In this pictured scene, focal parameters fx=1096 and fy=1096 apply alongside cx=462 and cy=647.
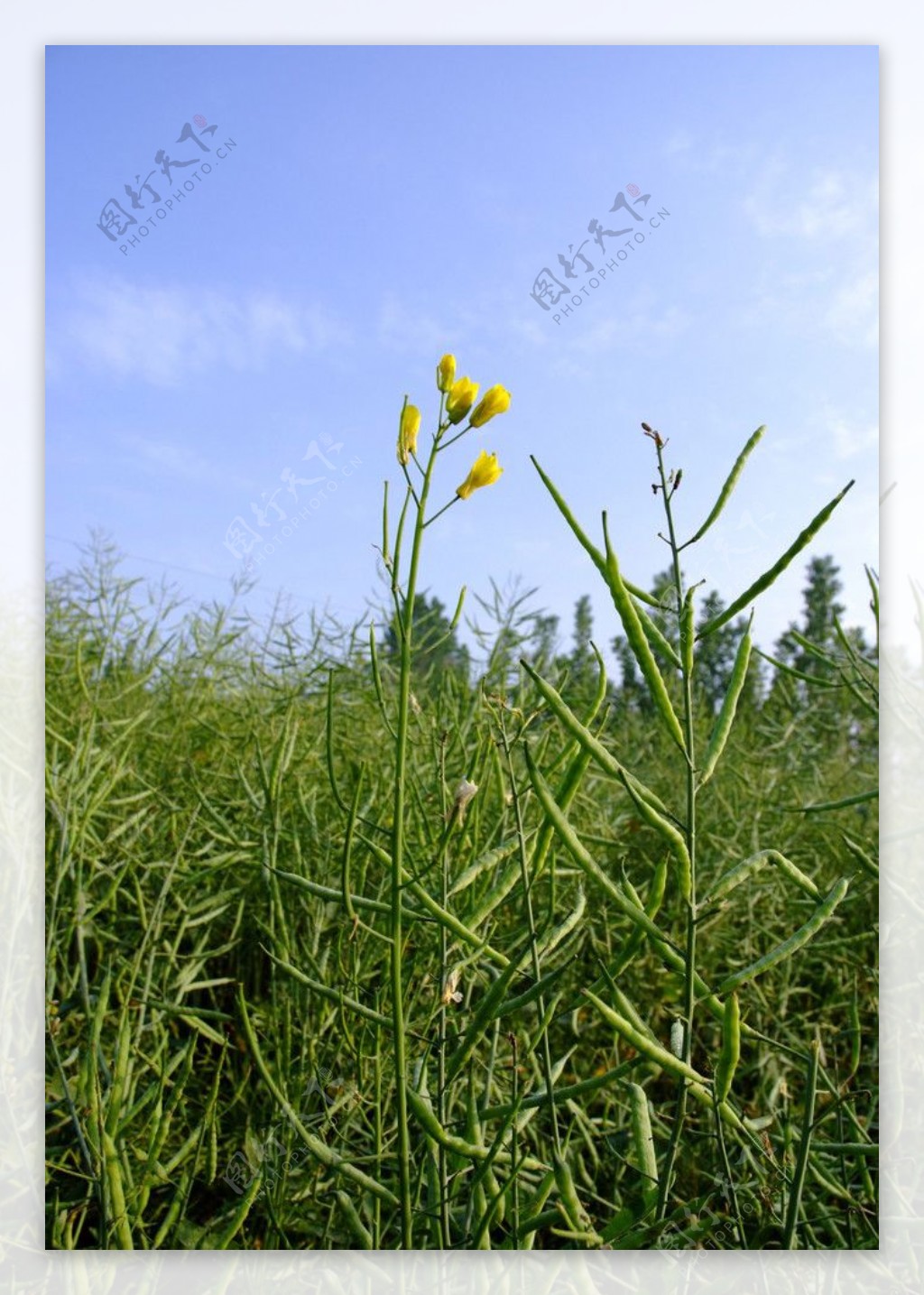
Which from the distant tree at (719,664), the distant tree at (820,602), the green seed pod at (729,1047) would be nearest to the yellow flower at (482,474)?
the green seed pod at (729,1047)

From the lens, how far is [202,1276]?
0.97 metres

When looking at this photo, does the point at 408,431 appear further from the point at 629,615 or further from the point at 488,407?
the point at 629,615

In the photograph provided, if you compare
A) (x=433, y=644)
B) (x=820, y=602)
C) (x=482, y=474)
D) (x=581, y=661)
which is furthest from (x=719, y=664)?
(x=482, y=474)

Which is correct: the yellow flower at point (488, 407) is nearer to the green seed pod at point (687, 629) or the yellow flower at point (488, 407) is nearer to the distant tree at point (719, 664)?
the green seed pod at point (687, 629)

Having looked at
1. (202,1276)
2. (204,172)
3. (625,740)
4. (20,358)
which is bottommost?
(202,1276)

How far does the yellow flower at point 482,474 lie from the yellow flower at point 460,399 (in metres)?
0.03

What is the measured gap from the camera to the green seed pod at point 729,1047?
539 millimetres

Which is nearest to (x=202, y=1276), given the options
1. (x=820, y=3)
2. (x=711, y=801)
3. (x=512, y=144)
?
(x=711, y=801)

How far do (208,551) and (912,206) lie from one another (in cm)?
80

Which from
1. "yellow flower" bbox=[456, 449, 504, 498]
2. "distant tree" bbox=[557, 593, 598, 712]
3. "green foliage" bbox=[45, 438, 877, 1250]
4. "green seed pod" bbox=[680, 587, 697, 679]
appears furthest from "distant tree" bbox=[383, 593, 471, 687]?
"green seed pod" bbox=[680, 587, 697, 679]

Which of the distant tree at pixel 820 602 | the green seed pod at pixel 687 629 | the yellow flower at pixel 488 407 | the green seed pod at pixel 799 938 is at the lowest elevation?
the green seed pod at pixel 799 938

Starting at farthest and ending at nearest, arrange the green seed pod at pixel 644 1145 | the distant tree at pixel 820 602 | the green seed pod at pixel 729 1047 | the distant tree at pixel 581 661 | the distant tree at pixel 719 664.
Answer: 1. the distant tree at pixel 719 664
2. the distant tree at pixel 581 661
3. the distant tree at pixel 820 602
4. the green seed pod at pixel 644 1145
5. the green seed pod at pixel 729 1047

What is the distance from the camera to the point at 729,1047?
1.83ft

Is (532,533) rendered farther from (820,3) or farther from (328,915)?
(820,3)
